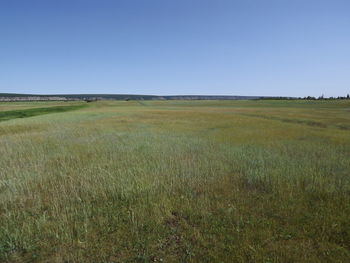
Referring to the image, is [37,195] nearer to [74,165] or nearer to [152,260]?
[74,165]

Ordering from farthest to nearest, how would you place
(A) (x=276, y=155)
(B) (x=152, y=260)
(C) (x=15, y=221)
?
(A) (x=276, y=155) → (C) (x=15, y=221) → (B) (x=152, y=260)

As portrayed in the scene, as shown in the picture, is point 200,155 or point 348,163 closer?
point 348,163

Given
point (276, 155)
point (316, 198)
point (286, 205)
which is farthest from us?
point (276, 155)

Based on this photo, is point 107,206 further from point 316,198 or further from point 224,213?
point 316,198

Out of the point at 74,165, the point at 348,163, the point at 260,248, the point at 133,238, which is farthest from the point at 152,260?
the point at 348,163

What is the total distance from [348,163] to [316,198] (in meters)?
4.88

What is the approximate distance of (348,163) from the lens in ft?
29.1

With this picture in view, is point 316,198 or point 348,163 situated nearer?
point 316,198

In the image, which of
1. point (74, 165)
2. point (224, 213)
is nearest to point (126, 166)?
point (74, 165)

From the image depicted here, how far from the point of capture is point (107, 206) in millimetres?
5391

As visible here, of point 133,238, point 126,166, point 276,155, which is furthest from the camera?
point 276,155

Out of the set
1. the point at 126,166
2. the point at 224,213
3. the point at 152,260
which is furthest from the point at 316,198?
the point at 126,166

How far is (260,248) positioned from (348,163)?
8015 mm

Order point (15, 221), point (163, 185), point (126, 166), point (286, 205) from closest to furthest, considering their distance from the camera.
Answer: point (15, 221)
point (286, 205)
point (163, 185)
point (126, 166)
